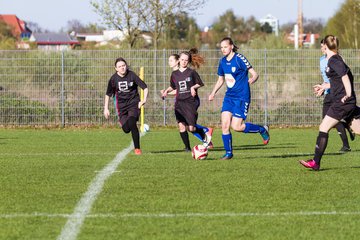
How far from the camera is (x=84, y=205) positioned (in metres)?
8.68

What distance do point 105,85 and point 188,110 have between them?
31.0ft

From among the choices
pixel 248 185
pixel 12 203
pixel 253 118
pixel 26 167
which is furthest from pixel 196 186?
pixel 253 118

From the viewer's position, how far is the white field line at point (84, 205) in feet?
23.9

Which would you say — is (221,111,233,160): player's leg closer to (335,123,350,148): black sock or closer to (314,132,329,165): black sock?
(314,132,329,165): black sock

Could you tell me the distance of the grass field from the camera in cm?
742

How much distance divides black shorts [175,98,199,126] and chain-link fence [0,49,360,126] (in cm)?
894

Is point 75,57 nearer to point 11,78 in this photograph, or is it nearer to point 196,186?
point 11,78

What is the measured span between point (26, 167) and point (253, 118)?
43.1 ft

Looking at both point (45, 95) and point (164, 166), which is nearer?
point (164, 166)

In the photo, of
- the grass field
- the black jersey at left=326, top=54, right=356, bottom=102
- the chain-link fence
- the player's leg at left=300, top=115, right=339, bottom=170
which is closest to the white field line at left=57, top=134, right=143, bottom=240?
the grass field

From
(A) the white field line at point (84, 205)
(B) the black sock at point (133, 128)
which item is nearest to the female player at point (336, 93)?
(A) the white field line at point (84, 205)

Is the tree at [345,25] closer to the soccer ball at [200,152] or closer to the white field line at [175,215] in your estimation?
the soccer ball at [200,152]

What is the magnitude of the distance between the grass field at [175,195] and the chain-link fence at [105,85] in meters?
8.93

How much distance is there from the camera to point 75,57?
25.0 meters
